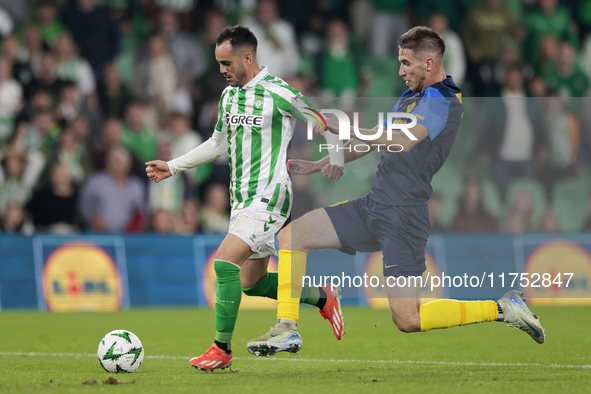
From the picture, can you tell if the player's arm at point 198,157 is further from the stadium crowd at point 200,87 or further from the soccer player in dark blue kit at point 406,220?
the stadium crowd at point 200,87

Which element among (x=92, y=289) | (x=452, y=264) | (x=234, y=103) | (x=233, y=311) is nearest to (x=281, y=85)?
(x=234, y=103)

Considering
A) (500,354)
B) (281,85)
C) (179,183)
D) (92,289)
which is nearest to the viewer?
(281,85)

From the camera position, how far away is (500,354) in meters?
6.46

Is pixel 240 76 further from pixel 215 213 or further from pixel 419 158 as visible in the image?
pixel 215 213

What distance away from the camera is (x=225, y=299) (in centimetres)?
539

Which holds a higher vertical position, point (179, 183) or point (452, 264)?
point (179, 183)

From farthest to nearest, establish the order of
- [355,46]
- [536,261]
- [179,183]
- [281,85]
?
[355,46] → [179,183] → [536,261] → [281,85]

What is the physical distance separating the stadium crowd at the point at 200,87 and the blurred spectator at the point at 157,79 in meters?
0.02

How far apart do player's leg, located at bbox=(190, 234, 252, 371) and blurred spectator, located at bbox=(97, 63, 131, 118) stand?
7350mm

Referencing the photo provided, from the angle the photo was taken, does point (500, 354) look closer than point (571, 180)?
Yes

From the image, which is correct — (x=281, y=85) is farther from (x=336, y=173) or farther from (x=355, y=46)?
(x=355, y=46)

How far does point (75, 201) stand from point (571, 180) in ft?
20.5

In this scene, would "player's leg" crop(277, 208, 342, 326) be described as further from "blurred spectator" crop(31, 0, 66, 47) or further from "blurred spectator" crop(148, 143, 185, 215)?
"blurred spectator" crop(31, 0, 66, 47)

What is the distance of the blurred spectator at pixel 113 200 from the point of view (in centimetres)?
1099
